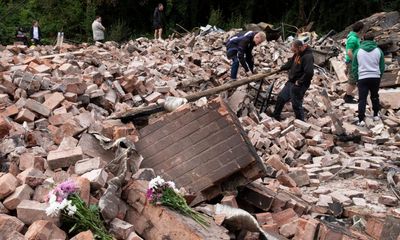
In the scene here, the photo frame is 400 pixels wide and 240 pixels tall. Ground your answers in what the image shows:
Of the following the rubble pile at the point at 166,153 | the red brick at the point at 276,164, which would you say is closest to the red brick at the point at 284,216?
the rubble pile at the point at 166,153

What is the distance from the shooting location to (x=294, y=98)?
7992 mm

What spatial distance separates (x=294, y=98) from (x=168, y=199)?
184 inches

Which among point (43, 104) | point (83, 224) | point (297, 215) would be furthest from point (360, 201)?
point (43, 104)

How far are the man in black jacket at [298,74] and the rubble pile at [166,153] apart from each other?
0.39 metres

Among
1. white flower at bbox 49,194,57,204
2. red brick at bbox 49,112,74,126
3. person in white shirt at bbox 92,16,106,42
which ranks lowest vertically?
person in white shirt at bbox 92,16,106,42

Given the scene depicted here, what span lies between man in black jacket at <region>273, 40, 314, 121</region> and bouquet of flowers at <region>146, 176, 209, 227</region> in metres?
4.49

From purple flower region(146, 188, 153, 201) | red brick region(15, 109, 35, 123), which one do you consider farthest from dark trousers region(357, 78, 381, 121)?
purple flower region(146, 188, 153, 201)

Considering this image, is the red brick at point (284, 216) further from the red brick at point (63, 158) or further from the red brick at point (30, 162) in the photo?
the red brick at point (30, 162)

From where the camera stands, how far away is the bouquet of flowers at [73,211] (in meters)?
3.39

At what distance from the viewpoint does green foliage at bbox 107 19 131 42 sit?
22391 mm

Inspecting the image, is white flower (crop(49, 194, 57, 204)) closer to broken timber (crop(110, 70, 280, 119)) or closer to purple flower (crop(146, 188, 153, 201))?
purple flower (crop(146, 188, 153, 201))

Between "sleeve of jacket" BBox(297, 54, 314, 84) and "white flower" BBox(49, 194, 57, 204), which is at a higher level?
"sleeve of jacket" BBox(297, 54, 314, 84)

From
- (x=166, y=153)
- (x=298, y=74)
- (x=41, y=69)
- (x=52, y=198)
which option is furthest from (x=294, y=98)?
(x=52, y=198)

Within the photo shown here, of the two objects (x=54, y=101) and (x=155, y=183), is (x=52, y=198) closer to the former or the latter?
(x=155, y=183)
